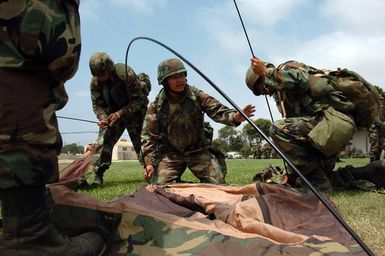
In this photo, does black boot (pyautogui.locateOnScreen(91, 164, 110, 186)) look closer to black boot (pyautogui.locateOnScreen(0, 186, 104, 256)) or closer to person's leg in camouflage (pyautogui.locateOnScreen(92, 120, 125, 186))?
person's leg in camouflage (pyautogui.locateOnScreen(92, 120, 125, 186))

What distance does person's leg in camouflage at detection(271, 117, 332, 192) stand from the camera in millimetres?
5047

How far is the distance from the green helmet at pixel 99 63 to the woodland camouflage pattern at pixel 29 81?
15.7 feet

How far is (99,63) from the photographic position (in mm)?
6770

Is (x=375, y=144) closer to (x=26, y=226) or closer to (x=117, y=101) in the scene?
(x=117, y=101)

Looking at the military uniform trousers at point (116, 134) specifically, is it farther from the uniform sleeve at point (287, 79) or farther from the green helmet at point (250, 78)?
the uniform sleeve at point (287, 79)

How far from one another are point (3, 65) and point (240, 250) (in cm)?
140

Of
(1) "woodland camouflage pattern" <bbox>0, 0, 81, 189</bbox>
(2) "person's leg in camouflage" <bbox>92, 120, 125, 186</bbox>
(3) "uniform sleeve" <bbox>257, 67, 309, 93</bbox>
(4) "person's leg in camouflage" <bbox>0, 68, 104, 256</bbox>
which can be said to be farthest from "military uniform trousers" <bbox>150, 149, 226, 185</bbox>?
(1) "woodland camouflage pattern" <bbox>0, 0, 81, 189</bbox>

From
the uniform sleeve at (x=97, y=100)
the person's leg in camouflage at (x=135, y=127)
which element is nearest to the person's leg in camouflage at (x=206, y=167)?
the person's leg in camouflage at (x=135, y=127)

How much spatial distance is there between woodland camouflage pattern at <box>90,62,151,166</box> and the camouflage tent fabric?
4.21 meters

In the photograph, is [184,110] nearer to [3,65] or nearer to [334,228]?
[334,228]

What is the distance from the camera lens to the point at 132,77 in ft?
23.9

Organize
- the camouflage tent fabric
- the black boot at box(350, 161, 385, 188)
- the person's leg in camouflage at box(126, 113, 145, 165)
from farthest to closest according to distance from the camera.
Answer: the person's leg in camouflage at box(126, 113, 145, 165), the black boot at box(350, 161, 385, 188), the camouflage tent fabric

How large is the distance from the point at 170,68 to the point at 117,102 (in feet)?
6.98

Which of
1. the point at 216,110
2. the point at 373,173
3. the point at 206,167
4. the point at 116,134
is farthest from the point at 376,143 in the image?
the point at 216,110
